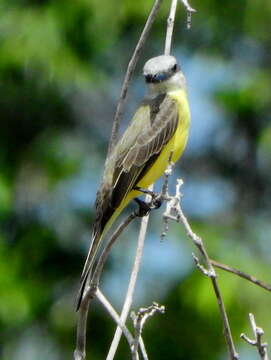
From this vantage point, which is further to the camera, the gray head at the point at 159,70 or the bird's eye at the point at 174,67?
the bird's eye at the point at 174,67

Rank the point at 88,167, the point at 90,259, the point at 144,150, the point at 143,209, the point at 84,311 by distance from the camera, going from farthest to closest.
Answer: the point at 88,167 < the point at 144,150 < the point at 143,209 < the point at 90,259 < the point at 84,311

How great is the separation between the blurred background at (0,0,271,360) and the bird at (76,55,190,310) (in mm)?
3793

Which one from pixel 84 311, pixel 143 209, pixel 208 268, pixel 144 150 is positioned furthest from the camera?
pixel 144 150

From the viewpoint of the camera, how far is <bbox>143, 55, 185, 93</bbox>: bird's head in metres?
4.21

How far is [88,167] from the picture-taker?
930 cm

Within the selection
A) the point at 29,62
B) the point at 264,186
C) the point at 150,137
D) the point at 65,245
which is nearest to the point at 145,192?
the point at 150,137

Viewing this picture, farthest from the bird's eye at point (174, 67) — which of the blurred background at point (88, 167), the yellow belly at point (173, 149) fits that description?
the blurred background at point (88, 167)

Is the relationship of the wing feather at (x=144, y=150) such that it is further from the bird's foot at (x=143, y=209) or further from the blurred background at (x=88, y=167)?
the blurred background at (x=88, y=167)

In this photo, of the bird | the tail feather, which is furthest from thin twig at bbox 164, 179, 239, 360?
the bird

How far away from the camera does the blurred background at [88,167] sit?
28.1 feet

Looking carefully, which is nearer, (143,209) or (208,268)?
(208,268)

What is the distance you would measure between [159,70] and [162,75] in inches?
1.5

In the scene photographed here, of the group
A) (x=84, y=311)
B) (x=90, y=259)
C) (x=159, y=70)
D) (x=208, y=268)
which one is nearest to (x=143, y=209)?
(x=90, y=259)

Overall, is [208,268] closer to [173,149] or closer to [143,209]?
[143,209]
